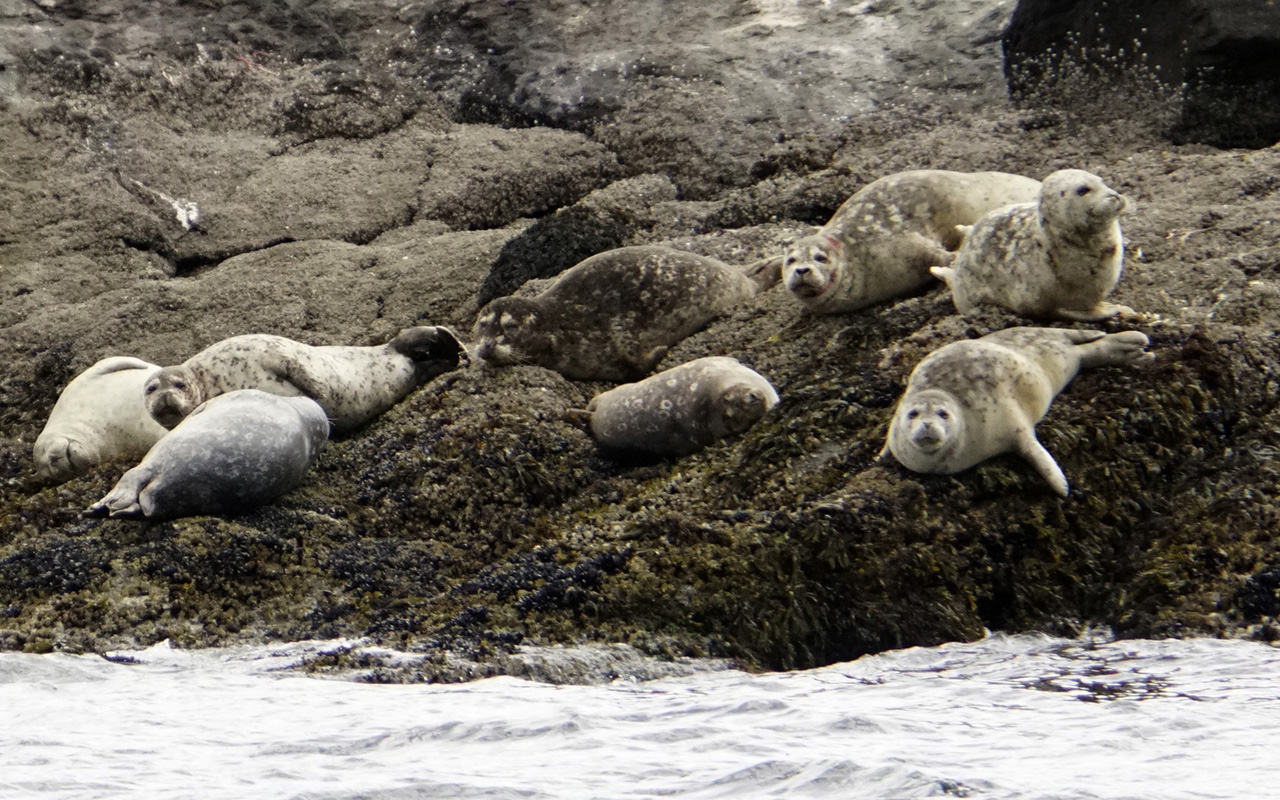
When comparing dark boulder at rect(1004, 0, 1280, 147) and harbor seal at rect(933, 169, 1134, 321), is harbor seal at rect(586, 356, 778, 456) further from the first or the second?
dark boulder at rect(1004, 0, 1280, 147)

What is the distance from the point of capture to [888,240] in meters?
4.91

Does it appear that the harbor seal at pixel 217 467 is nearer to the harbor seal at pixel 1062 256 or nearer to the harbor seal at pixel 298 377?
the harbor seal at pixel 298 377

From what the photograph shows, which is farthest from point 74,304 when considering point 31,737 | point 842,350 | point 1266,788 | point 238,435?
point 1266,788

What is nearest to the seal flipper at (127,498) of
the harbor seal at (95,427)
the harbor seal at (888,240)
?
the harbor seal at (95,427)

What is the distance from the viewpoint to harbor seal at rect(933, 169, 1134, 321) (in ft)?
13.5

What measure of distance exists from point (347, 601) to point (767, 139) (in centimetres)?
459

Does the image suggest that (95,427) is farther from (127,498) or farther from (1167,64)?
(1167,64)

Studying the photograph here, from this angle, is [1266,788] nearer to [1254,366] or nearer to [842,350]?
[1254,366]

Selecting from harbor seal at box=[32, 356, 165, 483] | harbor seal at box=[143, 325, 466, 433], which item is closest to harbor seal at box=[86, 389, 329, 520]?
harbor seal at box=[143, 325, 466, 433]

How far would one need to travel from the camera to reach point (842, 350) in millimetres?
4621

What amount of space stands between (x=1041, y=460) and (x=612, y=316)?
217cm

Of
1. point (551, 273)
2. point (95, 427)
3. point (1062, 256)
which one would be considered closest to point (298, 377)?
point (95, 427)

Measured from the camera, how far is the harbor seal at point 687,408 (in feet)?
14.3

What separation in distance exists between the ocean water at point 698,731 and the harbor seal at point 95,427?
6.31 feet
